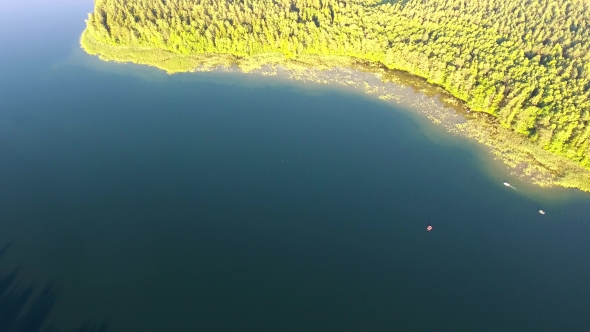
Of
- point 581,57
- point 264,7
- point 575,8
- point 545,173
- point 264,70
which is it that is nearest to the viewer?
point 545,173

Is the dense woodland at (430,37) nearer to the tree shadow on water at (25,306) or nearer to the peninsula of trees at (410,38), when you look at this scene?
the peninsula of trees at (410,38)

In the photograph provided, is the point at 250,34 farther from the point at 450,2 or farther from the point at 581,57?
the point at 581,57

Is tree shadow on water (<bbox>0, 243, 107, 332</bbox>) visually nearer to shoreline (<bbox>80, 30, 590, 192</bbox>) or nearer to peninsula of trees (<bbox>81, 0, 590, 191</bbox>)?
shoreline (<bbox>80, 30, 590, 192</bbox>)

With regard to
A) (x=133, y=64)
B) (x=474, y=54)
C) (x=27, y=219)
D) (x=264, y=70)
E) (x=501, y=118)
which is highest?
(x=474, y=54)

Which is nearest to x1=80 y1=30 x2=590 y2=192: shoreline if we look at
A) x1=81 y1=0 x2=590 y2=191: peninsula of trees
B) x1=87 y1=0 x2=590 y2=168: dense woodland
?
x1=81 y1=0 x2=590 y2=191: peninsula of trees

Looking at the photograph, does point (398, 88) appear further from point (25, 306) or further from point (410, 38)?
point (25, 306)

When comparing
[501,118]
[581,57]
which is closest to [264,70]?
[501,118]

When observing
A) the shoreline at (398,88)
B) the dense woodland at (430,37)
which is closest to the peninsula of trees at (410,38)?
the dense woodland at (430,37)
